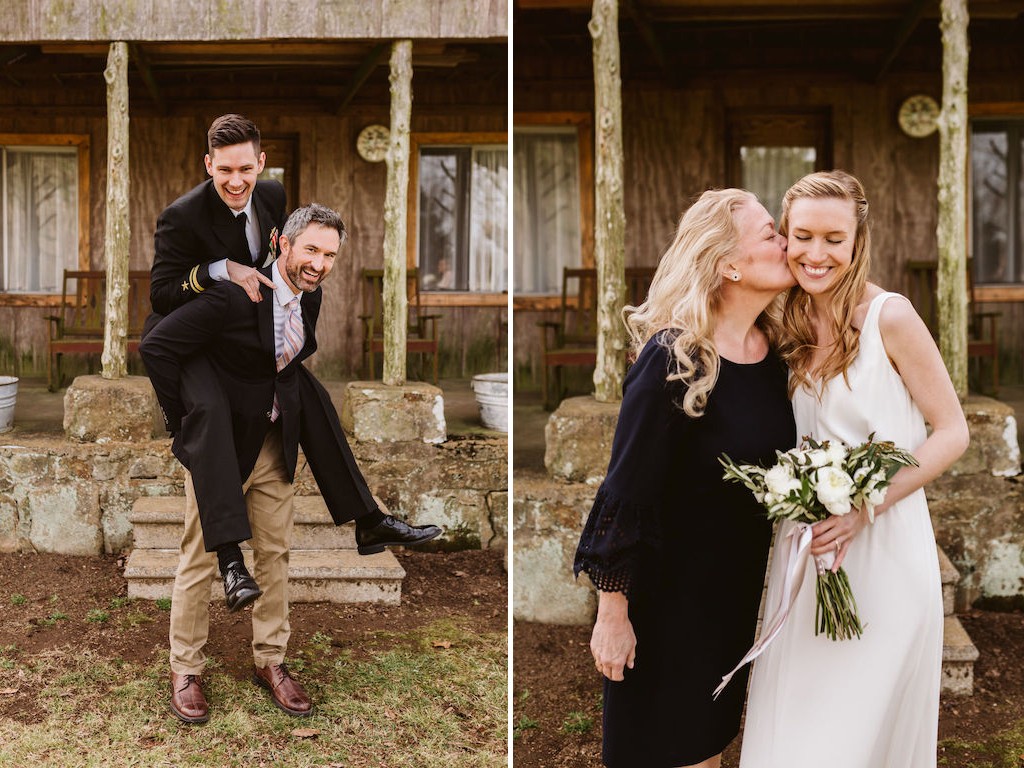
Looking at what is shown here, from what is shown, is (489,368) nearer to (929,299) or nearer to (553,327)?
(553,327)

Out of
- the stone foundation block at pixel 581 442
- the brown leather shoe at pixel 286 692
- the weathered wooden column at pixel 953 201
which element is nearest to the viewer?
the brown leather shoe at pixel 286 692

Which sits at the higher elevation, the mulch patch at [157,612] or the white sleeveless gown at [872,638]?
the white sleeveless gown at [872,638]

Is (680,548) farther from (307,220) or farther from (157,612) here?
(157,612)

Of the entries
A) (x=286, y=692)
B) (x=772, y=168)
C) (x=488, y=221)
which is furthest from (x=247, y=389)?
(x=772, y=168)

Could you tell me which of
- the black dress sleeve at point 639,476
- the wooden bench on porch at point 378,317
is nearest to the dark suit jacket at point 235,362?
the black dress sleeve at point 639,476

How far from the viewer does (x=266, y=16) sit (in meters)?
5.96

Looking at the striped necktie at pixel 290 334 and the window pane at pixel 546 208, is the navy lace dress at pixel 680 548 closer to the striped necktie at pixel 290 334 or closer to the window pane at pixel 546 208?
the striped necktie at pixel 290 334

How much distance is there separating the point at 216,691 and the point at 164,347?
149 centimetres

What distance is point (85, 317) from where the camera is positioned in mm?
8078

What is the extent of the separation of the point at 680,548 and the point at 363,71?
5.44 meters

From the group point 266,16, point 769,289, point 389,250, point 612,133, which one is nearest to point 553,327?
point 389,250

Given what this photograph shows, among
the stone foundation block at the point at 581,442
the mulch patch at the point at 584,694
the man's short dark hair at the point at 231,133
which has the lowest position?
the mulch patch at the point at 584,694

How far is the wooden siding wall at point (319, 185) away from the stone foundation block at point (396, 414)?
7.75ft

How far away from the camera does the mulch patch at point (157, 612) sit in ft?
15.1
